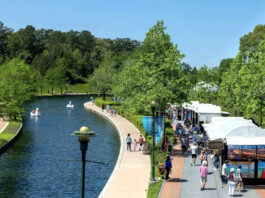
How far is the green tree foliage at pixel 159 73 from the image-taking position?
32375mm

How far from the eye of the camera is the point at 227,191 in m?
21.4

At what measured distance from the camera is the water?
82.0 ft

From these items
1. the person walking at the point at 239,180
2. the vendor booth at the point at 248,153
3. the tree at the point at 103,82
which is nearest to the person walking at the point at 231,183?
the person walking at the point at 239,180

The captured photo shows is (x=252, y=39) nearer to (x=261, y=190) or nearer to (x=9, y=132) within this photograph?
(x=9, y=132)

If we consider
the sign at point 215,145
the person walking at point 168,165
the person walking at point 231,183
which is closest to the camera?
the person walking at point 231,183

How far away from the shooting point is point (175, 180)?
23703 mm

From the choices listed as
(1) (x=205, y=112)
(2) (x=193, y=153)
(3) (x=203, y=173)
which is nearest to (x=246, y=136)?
(3) (x=203, y=173)

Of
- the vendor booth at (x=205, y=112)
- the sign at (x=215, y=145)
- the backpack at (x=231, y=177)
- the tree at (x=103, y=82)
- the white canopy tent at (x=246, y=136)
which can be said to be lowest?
the backpack at (x=231, y=177)

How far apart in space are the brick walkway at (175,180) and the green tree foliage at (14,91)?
16.4 m

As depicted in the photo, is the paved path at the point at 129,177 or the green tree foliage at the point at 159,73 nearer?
the paved path at the point at 129,177

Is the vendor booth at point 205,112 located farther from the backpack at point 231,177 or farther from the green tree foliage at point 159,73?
the backpack at point 231,177

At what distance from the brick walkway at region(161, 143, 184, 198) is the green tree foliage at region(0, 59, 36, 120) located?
647 inches

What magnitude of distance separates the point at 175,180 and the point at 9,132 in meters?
24.5

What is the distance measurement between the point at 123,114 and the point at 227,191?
134 ft
